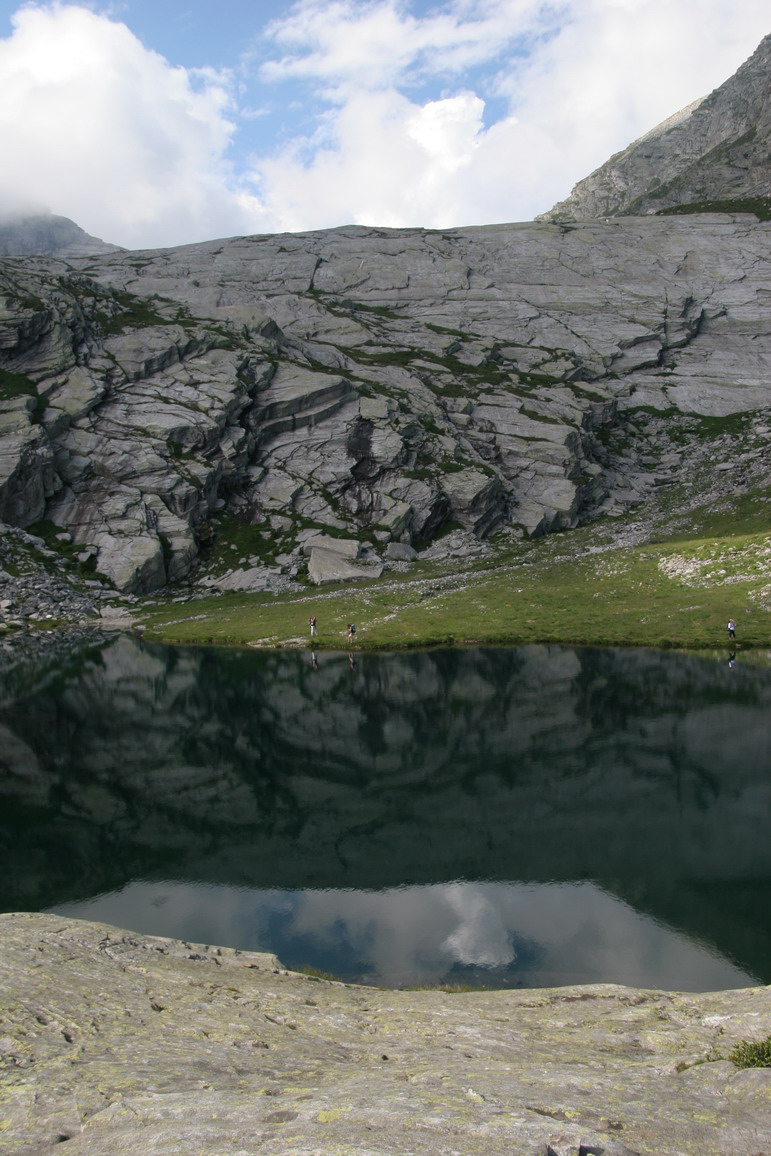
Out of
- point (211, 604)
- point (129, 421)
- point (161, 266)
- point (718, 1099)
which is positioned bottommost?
point (718, 1099)

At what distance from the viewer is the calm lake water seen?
64.0 feet

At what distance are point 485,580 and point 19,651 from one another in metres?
59.4

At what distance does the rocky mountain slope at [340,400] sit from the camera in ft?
374

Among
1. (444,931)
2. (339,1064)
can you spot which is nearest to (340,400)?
(444,931)

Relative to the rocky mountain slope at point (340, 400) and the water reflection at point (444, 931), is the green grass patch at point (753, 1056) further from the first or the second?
the rocky mountain slope at point (340, 400)

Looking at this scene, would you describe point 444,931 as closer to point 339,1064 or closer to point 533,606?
point 339,1064

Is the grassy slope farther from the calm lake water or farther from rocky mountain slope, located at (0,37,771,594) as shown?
rocky mountain slope, located at (0,37,771,594)

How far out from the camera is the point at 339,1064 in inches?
399

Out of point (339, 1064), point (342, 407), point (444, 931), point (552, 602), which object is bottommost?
point (444, 931)

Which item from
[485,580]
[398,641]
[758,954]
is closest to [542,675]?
[398,641]

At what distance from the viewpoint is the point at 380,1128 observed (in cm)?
675

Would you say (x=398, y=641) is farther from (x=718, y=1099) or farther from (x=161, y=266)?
(x=161, y=266)

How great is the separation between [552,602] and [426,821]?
50.4 meters

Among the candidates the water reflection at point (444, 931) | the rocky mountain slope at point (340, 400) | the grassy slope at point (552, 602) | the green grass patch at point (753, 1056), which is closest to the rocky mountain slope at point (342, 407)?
the rocky mountain slope at point (340, 400)
